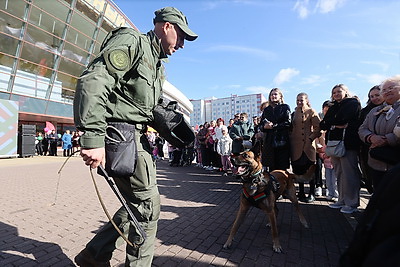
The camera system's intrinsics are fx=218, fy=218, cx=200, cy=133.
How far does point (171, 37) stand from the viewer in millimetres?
1971

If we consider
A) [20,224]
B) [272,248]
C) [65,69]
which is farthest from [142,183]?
[65,69]

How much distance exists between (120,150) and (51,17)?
25.9 m

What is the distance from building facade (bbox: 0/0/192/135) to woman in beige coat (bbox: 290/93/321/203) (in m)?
20.2

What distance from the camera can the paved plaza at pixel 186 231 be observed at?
241 cm

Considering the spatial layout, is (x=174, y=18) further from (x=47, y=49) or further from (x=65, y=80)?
(x=65, y=80)

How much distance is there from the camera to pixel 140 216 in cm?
172

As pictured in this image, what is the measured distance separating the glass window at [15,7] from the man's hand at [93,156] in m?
24.0

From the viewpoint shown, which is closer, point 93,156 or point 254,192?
point 93,156

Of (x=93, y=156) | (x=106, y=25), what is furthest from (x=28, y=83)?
(x=93, y=156)

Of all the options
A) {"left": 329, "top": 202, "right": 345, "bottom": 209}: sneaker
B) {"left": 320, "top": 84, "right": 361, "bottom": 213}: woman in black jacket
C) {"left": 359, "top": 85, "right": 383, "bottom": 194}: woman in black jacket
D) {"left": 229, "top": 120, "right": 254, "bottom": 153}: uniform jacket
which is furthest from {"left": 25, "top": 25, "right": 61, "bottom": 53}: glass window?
{"left": 329, "top": 202, "right": 345, "bottom": 209}: sneaker

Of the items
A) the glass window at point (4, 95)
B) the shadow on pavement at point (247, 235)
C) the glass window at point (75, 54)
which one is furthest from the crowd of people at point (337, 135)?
the glass window at point (75, 54)

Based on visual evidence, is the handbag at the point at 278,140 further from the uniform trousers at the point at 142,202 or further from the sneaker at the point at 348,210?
the uniform trousers at the point at 142,202

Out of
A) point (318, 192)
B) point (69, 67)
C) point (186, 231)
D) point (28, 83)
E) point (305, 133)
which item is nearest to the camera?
point (186, 231)

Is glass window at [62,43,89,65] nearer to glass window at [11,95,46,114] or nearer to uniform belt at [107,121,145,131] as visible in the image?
glass window at [11,95,46,114]
